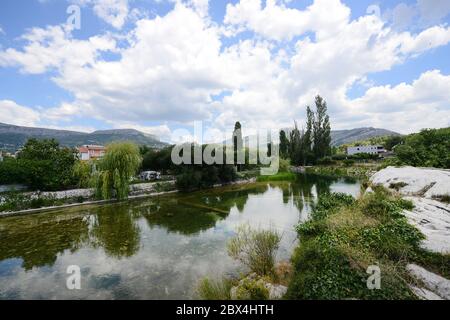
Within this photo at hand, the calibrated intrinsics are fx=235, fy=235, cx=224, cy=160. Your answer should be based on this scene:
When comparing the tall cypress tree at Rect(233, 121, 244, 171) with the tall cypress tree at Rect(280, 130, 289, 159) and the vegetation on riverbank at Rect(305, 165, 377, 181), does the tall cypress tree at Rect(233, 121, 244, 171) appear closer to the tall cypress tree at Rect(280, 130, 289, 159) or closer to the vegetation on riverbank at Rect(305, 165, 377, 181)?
the vegetation on riverbank at Rect(305, 165, 377, 181)

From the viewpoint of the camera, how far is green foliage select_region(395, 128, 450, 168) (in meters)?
16.1

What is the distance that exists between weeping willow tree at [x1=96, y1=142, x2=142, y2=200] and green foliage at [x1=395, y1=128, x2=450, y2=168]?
20.9m

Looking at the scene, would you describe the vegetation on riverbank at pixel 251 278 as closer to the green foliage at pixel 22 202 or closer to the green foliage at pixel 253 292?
the green foliage at pixel 253 292

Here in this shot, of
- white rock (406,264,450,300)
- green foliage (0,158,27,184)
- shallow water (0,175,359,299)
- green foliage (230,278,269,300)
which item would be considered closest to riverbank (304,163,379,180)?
shallow water (0,175,359,299)

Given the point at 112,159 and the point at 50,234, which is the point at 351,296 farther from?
the point at 112,159

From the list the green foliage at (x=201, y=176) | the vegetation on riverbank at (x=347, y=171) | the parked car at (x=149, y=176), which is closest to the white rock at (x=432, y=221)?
the green foliage at (x=201, y=176)

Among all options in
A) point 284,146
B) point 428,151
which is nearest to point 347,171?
point 284,146

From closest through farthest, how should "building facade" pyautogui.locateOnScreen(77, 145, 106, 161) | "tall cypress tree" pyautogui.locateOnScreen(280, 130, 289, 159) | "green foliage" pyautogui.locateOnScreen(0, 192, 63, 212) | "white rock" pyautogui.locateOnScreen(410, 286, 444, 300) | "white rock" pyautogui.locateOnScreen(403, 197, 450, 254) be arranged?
"white rock" pyautogui.locateOnScreen(410, 286, 444, 300)
"white rock" pyautogui.locateOnScreen(403, 197, 450, 254)
"green foliage" pyautogui.locateOnScreen(0, 192, 63, 212)
"tall cypress tree" pyautogui.locateOnScreen(280, 130, 289, 159)
"building facade" pyautogui.locateOnScreen(77, 145, 106, 161)

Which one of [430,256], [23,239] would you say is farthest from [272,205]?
[23,239]

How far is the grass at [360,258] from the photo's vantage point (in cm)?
430

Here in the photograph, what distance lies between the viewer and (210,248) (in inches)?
357

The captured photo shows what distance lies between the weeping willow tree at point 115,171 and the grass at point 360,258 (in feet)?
49.6

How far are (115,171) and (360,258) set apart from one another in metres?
17.0
